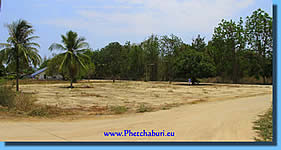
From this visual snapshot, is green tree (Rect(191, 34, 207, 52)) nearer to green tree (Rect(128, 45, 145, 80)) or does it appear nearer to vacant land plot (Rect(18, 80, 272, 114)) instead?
green tree (Rect(128, 45, 145, 80))

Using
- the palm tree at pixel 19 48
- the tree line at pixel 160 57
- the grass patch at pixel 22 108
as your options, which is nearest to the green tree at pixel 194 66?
the tree line at pixel 160 57

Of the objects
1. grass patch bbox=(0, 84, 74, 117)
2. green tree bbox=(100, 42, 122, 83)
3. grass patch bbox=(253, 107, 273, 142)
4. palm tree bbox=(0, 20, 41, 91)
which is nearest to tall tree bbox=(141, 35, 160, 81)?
green tree bbox=(100, 42, 122, 83)

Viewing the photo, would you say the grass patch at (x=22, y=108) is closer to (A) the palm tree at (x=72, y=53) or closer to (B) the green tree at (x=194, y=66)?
(A) the palm tree at (x=72, y=53)

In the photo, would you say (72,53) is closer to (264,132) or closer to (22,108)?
(22,108)

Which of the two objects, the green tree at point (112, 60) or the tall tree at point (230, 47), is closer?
the tall tree at point (230, 47)

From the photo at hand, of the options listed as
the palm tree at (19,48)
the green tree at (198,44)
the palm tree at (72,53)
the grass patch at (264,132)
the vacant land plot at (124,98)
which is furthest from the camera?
the green tree at (198,44)

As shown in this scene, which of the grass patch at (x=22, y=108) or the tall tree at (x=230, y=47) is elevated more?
the tall tree at (x=230, y=47)

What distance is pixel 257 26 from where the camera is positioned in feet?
124

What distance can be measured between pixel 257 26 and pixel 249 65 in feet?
21.1

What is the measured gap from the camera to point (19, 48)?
16.9m

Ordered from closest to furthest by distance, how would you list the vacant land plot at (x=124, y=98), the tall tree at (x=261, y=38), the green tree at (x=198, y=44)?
the vacant land plot at (x=124, y=98) → the tall tree at (x=261, y=38) → the green tree at (x=198, y=44)

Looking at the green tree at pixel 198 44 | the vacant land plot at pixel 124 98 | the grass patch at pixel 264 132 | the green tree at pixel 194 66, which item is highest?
the green tree at pixel 198 44

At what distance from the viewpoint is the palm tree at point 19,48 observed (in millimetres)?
16953

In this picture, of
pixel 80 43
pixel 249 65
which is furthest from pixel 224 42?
pixel 80 43
